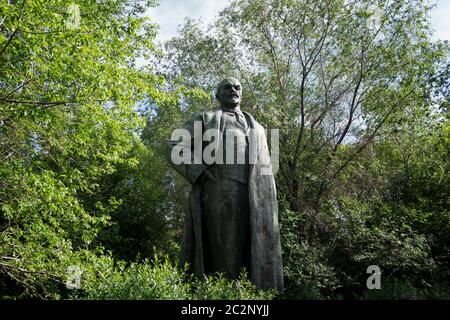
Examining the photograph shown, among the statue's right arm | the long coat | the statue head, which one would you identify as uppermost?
the statue head

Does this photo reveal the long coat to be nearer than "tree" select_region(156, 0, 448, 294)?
Yes

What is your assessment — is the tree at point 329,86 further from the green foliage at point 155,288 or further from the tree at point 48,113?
the green foliage at point 155,288

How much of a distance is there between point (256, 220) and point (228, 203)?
437 mm

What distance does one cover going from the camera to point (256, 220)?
6.60 metres

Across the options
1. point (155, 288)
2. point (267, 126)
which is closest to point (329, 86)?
point (267, 126)

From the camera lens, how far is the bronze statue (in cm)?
661

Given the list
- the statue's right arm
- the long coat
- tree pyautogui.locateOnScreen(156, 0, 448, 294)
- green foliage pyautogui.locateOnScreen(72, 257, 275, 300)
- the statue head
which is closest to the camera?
green foliage pyautogui.locateOnScreen(72, 257, 275, 300)

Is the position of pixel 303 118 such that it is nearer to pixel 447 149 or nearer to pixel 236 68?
pixel 236 68

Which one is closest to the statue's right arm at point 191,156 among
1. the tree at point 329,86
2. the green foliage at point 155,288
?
the green foliage at point 155,288

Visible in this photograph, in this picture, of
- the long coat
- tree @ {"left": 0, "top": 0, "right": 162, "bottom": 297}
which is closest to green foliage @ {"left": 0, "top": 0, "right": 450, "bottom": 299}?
tree @ {"left": 0, "top": 0, "right": 162, "bottom": 297}

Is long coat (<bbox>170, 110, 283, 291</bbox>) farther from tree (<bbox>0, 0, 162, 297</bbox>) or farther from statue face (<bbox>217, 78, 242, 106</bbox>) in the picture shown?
tree (<bbox>0, 0, 162, 297</bbox>)

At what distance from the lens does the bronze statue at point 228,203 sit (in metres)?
6.61

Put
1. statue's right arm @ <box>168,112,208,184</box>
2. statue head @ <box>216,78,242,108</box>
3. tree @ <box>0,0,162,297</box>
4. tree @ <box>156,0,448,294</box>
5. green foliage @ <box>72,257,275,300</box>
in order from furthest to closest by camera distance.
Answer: tree @ <box>156,0,448,294</box>
tree @ <box>0,0,162,297</box>
statue head @ <box>216,78,242,108</box>
statue's right arm @ <box>168,112,208,184</box>
green foliage @ <box>72,257,275,300</box>
